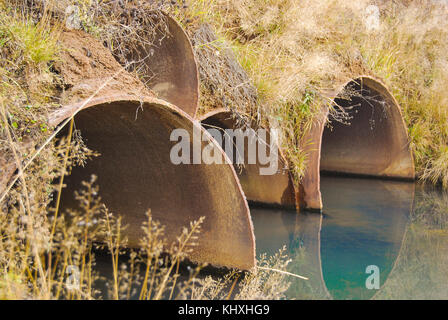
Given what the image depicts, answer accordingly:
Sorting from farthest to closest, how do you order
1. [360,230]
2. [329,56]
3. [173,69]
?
[329,56] < [360,230] < [173,69]

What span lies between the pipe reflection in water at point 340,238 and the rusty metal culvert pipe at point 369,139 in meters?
0.84

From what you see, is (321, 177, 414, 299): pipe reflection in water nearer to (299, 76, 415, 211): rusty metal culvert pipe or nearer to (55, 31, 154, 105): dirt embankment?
(299, 76, 415, 211): rusty metal culvert pipe

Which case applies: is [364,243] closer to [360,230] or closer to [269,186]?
[360,230]

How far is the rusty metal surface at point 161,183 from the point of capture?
133 inches

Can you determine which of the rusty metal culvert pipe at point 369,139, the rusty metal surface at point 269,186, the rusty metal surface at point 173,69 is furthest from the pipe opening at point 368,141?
the rusty metal surface at point 173,69

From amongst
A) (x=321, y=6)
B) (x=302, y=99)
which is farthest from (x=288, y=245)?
(x=321, y=6)

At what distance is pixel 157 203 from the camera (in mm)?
3803

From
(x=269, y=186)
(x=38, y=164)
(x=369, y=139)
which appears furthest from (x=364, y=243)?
(x=369, y=139)

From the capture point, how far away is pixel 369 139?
7.61 metres

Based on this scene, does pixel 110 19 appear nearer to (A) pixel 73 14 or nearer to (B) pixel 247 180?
(A) pixel 73 14

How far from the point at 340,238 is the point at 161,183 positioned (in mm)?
1932

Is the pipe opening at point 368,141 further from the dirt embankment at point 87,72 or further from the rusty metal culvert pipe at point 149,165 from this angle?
the dirt embankment at point 87,72

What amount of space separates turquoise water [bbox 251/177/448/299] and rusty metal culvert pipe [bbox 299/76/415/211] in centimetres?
90

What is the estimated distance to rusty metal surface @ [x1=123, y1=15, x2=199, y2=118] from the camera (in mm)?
3836
